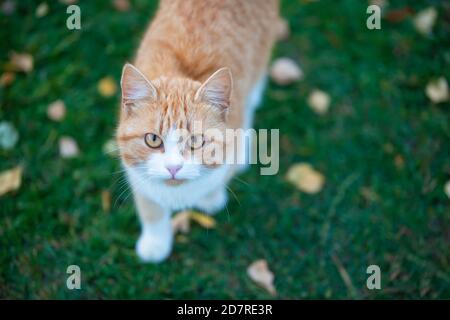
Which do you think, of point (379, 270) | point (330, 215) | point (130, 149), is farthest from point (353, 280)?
point (130, 149)

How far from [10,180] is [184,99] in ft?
4.33

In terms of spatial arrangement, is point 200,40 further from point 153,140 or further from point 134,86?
point 153,140

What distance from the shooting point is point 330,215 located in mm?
2615

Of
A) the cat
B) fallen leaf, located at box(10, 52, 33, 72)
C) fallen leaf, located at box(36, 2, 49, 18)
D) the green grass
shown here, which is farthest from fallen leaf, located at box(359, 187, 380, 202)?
fallen leaf, located at box(36, 2, 49, 18)

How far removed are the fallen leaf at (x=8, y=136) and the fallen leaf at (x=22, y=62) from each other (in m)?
0.44

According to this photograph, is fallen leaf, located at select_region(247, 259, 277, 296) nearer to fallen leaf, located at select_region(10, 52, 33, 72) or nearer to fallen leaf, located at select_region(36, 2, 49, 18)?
fallen leaf, located at select_region(10, 52, 33, 72)

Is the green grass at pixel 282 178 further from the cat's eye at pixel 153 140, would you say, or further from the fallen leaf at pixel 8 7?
the cat's eye at pixel 153 140

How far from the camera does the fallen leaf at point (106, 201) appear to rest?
8.35ft

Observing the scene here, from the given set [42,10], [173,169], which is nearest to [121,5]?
[42,10]

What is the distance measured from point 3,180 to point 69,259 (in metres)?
0.62

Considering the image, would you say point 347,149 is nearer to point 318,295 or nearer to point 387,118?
point 387,118

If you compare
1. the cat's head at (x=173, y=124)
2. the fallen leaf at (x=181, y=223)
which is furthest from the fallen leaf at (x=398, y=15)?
the fallen leaf at (x=181, y=223)

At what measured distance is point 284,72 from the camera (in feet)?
10.0
